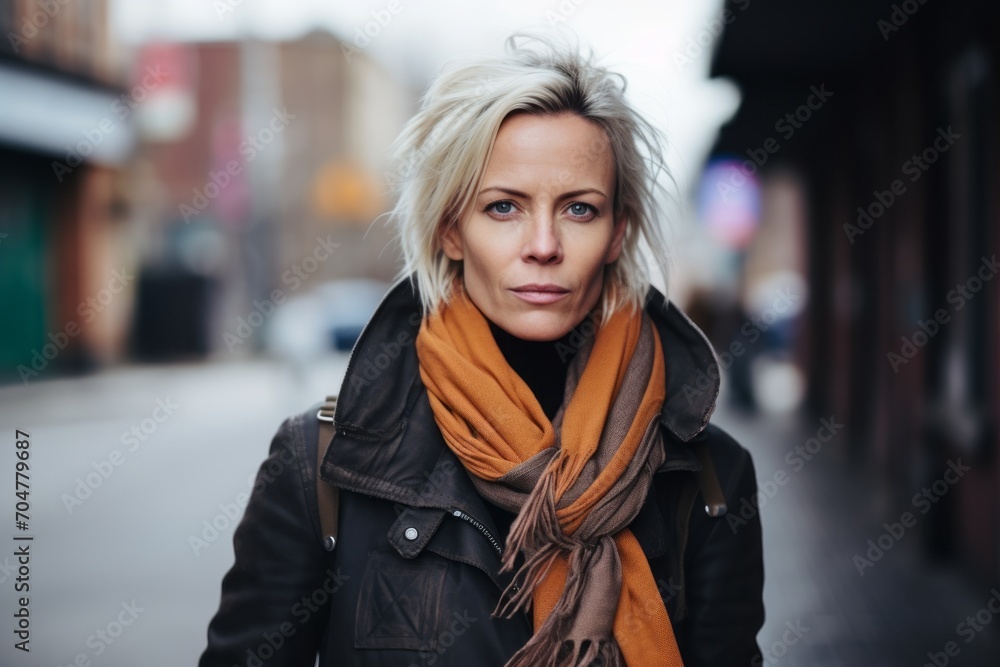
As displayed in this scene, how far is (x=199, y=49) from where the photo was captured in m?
38.4

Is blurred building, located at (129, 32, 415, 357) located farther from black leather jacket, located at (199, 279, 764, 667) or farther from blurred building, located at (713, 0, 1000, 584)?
blurred building, located at (713, 0, 1000, 584)

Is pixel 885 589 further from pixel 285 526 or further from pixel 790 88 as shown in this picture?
pixel 790 88

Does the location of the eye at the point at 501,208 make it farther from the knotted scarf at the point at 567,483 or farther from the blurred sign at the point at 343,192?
the blurred sign at the point at 343,192

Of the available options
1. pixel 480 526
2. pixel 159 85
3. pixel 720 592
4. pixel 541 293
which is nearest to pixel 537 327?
pixel 541 293

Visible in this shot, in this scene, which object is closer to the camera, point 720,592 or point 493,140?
point 493,140

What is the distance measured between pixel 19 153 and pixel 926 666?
1572 cm

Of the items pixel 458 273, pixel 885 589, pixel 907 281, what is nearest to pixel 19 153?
pixel 907 281

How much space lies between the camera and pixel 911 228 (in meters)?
8.09

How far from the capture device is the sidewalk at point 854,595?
5.11 m

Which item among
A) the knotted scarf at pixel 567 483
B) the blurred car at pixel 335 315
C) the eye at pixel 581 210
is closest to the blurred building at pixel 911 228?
the knotted scarf at pixel 567 483

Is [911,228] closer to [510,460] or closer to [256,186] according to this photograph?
[510,460]

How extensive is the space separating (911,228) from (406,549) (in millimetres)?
7215

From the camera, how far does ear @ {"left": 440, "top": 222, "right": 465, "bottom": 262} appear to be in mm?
2160

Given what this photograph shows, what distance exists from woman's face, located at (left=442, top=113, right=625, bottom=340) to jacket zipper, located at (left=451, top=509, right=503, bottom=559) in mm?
386
